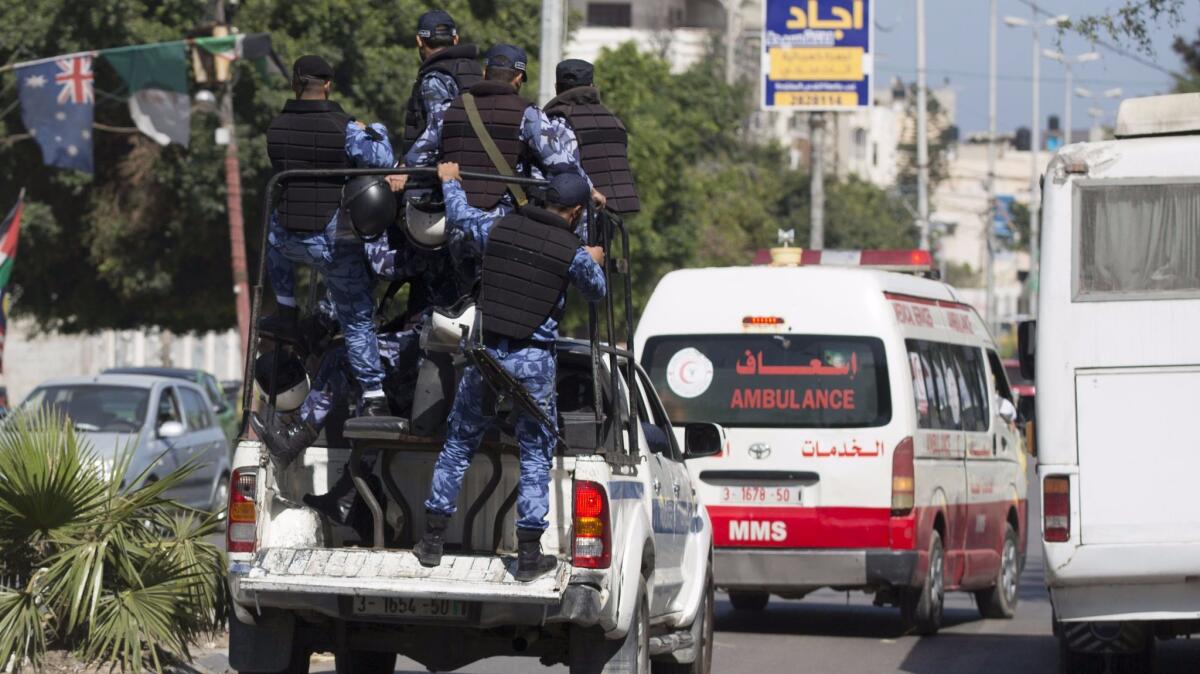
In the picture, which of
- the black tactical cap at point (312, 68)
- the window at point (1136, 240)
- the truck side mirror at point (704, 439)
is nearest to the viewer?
the black tactical cap at point (312, 68)

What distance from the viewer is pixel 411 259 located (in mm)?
8711

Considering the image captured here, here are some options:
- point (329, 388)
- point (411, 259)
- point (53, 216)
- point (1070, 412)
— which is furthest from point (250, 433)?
point (53, 216)

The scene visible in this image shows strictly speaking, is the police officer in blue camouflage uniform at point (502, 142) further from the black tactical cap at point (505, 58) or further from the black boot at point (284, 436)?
the black boot at point (284, 436)

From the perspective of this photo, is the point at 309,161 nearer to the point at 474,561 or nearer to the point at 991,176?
the point at 474,561

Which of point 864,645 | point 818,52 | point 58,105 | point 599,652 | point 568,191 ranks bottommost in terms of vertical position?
point 864,645

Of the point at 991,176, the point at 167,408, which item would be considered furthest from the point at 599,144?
A: the point at 991,176

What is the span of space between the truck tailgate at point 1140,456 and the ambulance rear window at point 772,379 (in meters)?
3.38

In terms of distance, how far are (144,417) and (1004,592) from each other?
9089mm

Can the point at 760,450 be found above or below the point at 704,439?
below

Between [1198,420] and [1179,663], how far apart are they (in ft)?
10.4

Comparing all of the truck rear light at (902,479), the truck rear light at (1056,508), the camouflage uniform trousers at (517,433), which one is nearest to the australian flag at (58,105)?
the truck rear light at (902,479)

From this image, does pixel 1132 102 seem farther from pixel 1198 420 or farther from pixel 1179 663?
pixel 1179 663

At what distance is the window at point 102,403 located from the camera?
20.0 m

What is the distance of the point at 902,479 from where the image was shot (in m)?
12.7
